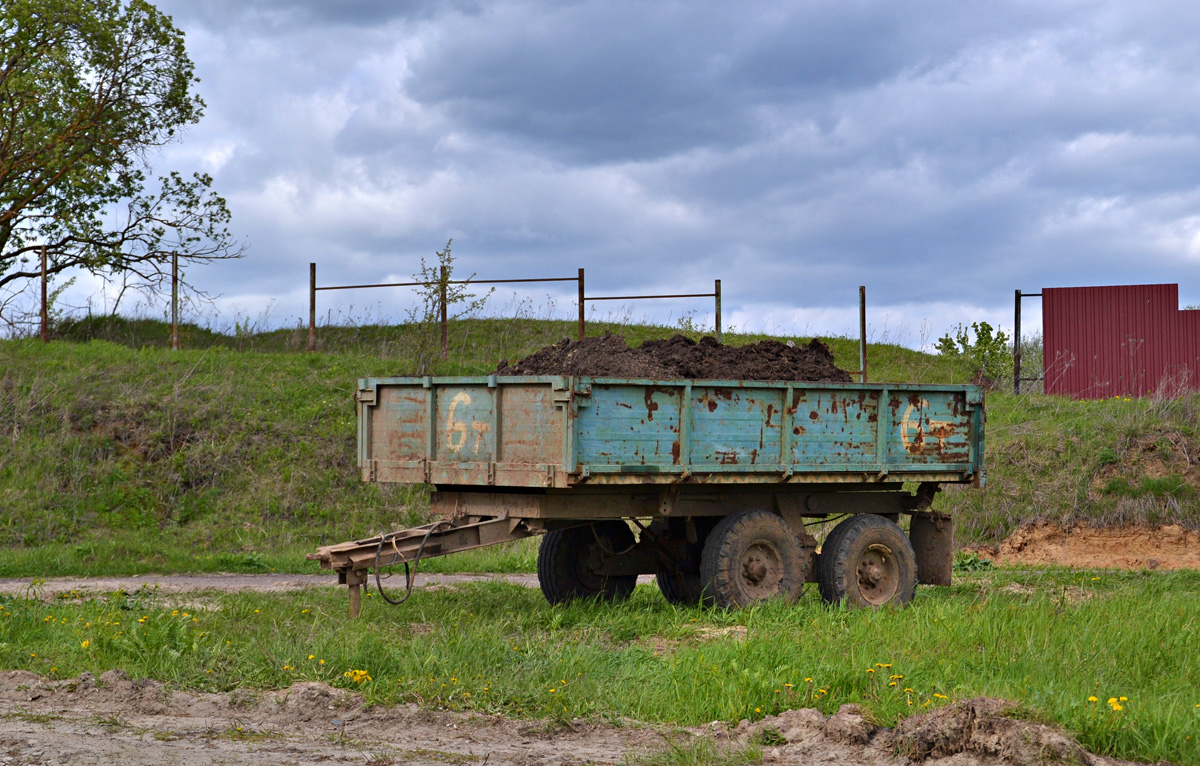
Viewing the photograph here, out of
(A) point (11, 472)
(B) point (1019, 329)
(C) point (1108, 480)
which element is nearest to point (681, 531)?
(C) point (1108, 480)

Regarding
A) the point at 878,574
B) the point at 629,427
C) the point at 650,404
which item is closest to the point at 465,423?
the point at 629,427

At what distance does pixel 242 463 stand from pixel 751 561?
10.9 metres

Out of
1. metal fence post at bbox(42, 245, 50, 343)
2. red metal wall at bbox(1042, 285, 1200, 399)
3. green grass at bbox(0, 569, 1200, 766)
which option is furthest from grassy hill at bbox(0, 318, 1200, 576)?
green grass at bbox(0, 569, 1200, 766)

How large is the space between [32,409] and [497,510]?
42.4ft

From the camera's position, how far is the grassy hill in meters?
16.5

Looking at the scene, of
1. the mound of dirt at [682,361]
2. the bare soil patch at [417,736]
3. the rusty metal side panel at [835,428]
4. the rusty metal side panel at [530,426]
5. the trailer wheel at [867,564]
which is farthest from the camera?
the trailer wheel at [867,564]

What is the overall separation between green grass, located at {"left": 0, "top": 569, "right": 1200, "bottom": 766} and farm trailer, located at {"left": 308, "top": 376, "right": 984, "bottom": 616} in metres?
0.53

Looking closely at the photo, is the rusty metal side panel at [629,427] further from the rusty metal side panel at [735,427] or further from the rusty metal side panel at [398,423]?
the rusty metal side panel at [398,423]

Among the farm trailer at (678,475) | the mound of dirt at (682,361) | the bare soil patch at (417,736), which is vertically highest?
the mound of dirt at (682,361)

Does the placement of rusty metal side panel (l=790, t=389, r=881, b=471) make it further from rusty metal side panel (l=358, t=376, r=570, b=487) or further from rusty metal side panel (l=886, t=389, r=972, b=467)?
rusty metal side panel (l=358, t=376, r=570, b=487)

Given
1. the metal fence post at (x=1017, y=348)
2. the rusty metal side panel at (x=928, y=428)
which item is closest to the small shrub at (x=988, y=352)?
the metal fence post at (x=1017, y=348)

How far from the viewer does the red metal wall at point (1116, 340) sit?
23.3 metres

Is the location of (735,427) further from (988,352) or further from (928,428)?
(988,352)

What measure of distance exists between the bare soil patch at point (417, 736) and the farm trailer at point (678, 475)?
8.34 feet
